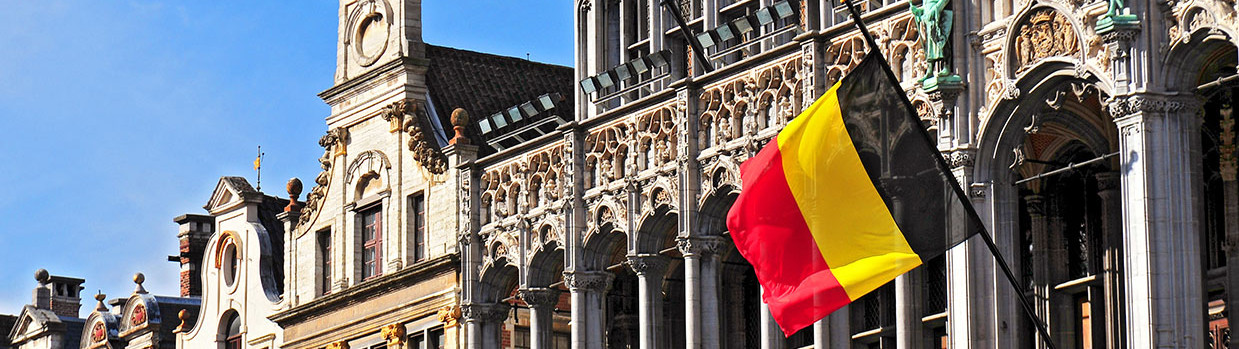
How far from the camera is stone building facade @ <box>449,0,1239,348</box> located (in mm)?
38562

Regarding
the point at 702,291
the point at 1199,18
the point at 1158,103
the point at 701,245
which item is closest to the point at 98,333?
the point at 702,291

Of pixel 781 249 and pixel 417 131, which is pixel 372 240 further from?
pixel 781 249

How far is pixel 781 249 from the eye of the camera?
1508 inches

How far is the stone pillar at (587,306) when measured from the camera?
5194 cm

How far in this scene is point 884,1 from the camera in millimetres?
44812

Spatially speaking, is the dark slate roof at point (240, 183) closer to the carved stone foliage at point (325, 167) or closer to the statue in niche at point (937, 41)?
the carved stone foliage at point (325, 167)

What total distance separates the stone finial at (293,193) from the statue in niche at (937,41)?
23990 millimetres

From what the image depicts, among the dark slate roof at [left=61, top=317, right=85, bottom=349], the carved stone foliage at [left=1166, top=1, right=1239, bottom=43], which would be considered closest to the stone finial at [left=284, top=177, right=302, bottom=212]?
the dark slate roof at [left=61, top=317, right=85, bottom=349]

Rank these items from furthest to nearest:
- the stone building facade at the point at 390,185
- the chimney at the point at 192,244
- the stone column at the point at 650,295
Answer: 1. the chimney at the point at 192,244
2. the stone building facade at the point at 390,185
3. the stone column at the point at 650,295

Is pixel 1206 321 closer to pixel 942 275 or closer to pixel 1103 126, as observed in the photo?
pixel 1103 126

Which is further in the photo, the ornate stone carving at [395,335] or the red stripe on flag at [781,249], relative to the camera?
the ornate stone carving at [395,335]

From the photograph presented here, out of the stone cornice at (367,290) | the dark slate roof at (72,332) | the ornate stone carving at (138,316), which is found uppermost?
the dark slate roof at (72,332)

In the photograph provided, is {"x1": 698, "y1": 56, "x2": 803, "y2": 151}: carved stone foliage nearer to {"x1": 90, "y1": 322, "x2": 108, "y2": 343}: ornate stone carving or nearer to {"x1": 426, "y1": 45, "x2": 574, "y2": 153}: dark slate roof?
{"x1": 426, "y1": 45, "x2": 574, "y2": 153}: dark slate roof

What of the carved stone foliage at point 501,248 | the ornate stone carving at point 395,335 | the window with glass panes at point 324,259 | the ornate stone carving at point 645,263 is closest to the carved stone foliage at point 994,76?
the ornate stone carving at point 645,263
